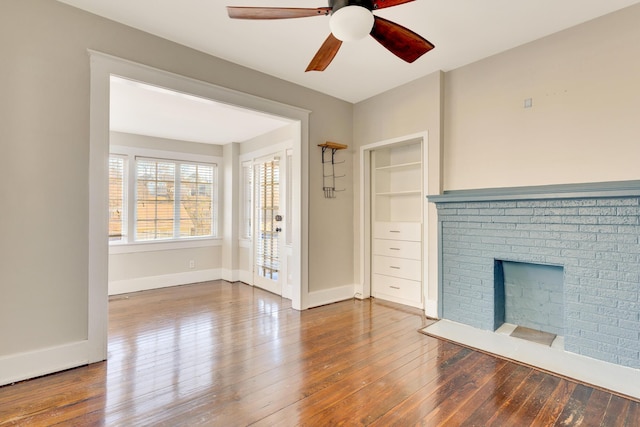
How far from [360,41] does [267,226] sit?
9.92 ft

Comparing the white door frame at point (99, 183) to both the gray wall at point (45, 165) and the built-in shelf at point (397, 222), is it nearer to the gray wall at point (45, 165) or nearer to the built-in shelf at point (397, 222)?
the gray wall at point (45, 165)

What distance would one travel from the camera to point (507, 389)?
83.6 inches

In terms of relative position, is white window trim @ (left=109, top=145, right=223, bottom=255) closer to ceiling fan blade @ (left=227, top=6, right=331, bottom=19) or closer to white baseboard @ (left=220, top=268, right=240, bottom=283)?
white baseboard @ (left=220, top=268, right=240, bottom=283)

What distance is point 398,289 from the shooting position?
4125mm

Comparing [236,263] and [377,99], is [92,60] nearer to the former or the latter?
[377,99]

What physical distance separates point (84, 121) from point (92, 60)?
1.62ft

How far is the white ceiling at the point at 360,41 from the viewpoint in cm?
244

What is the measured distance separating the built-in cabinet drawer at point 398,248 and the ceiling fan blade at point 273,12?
2848 millimetres

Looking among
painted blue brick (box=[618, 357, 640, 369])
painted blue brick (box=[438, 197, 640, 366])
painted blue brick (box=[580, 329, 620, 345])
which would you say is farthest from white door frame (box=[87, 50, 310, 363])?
painted blue brick (box=[618, 357, 640, 369])

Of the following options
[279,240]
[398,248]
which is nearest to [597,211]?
[398,248]

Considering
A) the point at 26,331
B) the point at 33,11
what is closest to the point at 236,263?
the point at 26,331

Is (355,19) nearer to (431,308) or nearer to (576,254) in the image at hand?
(576,254)

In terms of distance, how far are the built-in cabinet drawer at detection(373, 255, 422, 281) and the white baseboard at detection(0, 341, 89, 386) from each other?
A: 10.8 ft

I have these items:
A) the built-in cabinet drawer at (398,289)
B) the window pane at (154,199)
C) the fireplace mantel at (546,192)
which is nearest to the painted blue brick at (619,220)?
the fireplace mantel at (546,192)
